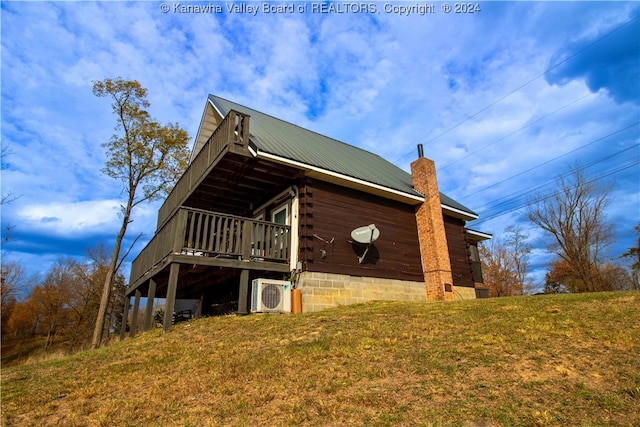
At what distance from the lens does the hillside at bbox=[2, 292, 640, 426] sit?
152 inches

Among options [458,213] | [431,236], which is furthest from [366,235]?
[458,213]

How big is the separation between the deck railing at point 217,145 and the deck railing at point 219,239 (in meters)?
1.74

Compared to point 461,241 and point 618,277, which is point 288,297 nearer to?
point 461,241

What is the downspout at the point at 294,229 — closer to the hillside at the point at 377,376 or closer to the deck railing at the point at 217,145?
the deck railing at the point at 217,145

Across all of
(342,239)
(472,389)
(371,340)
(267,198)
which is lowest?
(472,389)

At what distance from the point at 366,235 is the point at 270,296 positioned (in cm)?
389

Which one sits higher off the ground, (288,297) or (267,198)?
(267,198)

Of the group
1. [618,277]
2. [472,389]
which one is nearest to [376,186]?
[472,389]

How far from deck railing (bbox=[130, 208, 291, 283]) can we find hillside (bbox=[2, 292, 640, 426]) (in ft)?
9.94

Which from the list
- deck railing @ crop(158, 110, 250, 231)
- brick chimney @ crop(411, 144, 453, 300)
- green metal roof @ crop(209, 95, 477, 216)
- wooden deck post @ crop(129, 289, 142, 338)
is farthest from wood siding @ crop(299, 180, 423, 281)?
wooden deck post @ crop(129, 289, 142, 338)

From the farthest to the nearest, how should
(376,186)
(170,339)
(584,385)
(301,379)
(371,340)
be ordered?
(376,186), (170,339), (371,340), (301,379), (584,385)

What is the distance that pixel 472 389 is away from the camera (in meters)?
4.23

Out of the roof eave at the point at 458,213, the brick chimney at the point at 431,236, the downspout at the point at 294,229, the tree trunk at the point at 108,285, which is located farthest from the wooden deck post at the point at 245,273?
the tree trunk at the point at 108,285

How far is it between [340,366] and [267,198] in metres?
9.60
